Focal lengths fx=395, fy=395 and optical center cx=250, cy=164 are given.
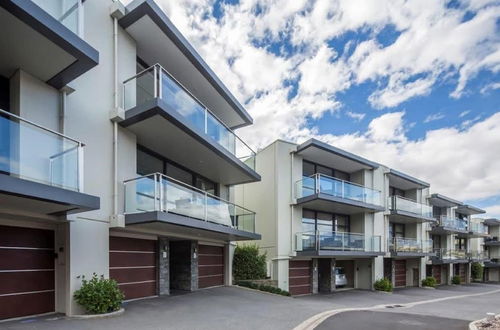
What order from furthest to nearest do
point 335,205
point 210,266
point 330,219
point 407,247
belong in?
point 407,247
point 330,219
point 335,205
point 210,266

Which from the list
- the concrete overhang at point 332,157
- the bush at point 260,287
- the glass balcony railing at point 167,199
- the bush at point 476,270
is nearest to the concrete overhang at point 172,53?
the concrete overhang at point 332,157

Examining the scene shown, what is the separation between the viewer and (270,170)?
22.3 metres

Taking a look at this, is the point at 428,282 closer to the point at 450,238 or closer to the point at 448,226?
the point at 448,226

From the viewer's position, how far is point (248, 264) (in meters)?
19.9

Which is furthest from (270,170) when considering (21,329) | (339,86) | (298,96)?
(21,329)

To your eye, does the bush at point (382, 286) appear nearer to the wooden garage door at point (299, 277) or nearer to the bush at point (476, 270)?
the wooden garage door at point (299, 277)

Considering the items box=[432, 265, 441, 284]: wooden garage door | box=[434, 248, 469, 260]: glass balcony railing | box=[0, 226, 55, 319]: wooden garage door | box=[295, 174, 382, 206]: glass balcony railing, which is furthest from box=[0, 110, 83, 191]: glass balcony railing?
box=[432, 265, 441, 284]: wooden garage door

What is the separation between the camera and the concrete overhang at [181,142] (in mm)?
11719

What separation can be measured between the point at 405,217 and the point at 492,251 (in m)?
34.2

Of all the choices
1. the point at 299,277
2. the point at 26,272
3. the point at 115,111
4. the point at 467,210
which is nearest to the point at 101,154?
the point at 115,111

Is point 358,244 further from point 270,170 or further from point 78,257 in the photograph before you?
point 78,257

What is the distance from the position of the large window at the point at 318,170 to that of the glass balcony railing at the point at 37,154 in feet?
55.7

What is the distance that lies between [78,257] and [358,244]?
17.3m

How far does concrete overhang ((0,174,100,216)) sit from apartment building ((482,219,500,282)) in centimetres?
5224
